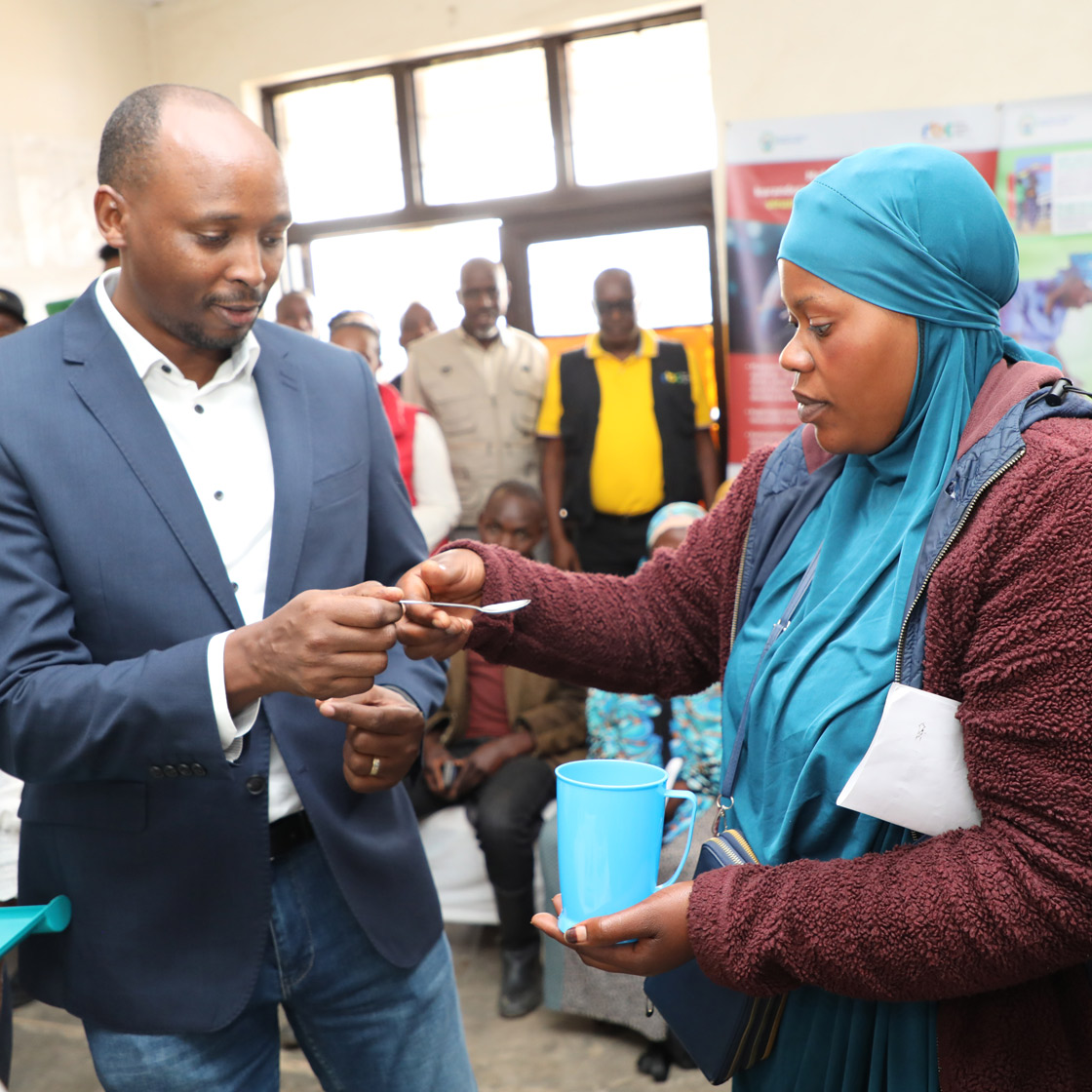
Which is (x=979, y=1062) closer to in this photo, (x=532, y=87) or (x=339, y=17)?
(x=532, y=87)

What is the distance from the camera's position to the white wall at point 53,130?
5.26 meters

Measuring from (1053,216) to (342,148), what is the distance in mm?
3842

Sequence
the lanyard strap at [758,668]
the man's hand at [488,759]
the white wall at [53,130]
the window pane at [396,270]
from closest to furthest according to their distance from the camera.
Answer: the lanyard strap at [758,668] → the man's hand at [488,759] → the white wall at [53,130] → the window pane at [396,270]

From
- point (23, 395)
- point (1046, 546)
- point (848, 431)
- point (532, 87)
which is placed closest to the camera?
point (1046, 546)

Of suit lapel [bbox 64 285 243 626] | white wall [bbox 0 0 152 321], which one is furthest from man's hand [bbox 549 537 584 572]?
suit lapel [bbox 64 285 243 626]

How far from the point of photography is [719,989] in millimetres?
1156

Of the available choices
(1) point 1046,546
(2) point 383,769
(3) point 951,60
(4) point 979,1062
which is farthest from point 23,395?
(3) point 951,60

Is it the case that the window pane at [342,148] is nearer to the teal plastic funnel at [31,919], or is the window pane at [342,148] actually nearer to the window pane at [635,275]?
the window pane at [635,275]

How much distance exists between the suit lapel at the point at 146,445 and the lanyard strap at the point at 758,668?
0.64m

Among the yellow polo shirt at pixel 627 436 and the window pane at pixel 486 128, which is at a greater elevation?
the window pane at pixel 486 128

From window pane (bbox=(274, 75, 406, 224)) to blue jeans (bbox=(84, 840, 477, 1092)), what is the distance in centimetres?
515

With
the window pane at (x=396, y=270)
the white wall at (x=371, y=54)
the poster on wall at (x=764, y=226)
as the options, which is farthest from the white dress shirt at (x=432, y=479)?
the white wall at (x=371, y=54)

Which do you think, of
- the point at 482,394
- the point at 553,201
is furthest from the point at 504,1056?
the point at 553,201

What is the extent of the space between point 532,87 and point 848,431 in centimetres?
511
